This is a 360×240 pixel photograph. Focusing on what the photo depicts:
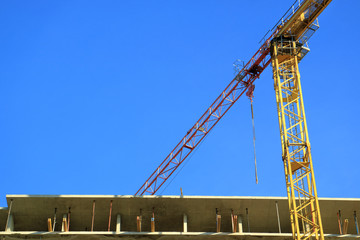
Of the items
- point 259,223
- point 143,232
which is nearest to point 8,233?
point 143,232

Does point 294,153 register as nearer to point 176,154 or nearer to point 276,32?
point 276,32

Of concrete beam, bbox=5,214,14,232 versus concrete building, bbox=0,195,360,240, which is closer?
concrete beam, bbox=5,214,14,232

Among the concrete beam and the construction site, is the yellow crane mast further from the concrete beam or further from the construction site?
the concrete beam

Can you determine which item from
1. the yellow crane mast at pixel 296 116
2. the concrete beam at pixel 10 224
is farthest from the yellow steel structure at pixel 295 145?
the concrete beam at pixel 10 224

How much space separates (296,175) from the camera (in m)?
41.2

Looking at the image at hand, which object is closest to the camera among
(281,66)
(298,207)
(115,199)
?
(298,207)

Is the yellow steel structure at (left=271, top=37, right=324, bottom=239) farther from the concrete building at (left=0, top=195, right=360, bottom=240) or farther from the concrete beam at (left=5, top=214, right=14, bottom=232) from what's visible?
the concrete beam at (left=5, top=214, right=14, bottom=232)

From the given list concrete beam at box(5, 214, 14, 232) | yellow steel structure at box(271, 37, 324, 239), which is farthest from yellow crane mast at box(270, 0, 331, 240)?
concrete beam at box(5, 214, 14, 232)

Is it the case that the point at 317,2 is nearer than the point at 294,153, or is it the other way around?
the point at 294,153

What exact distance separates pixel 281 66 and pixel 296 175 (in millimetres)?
9208

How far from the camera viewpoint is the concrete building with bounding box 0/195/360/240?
42938 millimetres

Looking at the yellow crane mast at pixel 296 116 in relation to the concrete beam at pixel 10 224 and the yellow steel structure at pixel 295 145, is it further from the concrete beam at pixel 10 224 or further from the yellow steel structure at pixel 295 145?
the concrete beam at pixel 10 224

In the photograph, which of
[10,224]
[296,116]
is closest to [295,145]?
[296,116]

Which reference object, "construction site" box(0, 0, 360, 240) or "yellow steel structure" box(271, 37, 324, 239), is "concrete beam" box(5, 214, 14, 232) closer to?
"construction site" box(0, 0, 360, 240)
